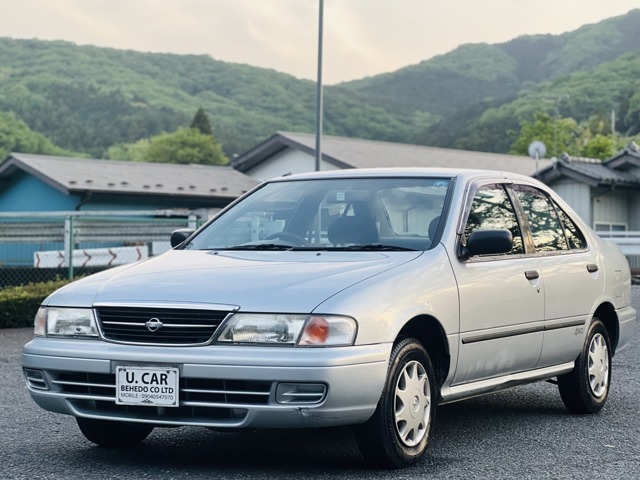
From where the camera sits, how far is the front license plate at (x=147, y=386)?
5.30 metres

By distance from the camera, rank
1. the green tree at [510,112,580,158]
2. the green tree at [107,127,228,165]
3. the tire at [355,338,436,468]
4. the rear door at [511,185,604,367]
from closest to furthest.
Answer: the tire at [355,338,436,468] → the rear door at [511,185,604,367] → the green tree at [510,112,580,158] → the green tree at [107,127,228,165]

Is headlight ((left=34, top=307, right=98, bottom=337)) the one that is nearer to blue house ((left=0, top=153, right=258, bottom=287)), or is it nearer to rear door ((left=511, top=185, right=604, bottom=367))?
rear door ((left=511, top=185, right=604, bottom=367))

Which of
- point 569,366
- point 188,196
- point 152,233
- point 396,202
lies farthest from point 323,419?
point 188,196

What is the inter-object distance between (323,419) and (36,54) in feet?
617

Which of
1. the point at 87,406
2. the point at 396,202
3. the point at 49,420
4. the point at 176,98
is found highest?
the point at 176,98

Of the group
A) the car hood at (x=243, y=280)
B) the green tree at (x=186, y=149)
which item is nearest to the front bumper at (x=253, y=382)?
the car hood at (x=243, y=280)

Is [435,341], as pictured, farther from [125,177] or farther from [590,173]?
[125,177]

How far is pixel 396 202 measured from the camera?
6668mm

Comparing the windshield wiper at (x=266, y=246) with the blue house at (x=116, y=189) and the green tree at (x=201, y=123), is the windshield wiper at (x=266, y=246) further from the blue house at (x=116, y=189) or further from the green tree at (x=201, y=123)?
the green tree at (x=201, y=123)

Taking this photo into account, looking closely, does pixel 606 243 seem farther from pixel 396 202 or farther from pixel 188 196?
pixel 188 196

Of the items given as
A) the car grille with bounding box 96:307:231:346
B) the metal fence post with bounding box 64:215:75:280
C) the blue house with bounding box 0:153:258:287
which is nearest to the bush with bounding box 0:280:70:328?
the metal fence post with bounding box 64:215:75:280

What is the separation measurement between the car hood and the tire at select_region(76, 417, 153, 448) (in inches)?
32.9

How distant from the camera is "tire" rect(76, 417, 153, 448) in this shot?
6.27 m

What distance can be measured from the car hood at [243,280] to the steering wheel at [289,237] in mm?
179
